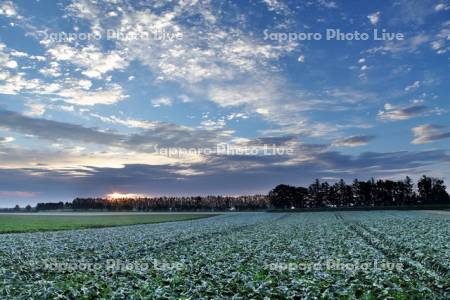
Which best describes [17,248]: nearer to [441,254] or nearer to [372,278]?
[372,278]

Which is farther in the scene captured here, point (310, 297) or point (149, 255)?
point (149, 255)

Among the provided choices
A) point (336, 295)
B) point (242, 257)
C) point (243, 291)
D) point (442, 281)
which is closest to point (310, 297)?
point (336, 295)

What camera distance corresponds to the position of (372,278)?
15.6m

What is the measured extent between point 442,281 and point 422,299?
349 centimetres

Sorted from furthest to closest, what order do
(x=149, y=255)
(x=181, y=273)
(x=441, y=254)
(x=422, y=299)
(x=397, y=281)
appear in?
1. (x=149, y=255)
2. (x=441, y=254)
3. (x=181, y=273)
4. (x=397, y=281)
5. (x=422, y=299)

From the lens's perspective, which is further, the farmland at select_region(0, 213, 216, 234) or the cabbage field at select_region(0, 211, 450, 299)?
the farmland at select_region(0, 213, 216, 234)

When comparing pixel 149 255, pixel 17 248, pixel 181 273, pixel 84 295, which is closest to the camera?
pixel 84 295

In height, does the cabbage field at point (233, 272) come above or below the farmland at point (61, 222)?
above

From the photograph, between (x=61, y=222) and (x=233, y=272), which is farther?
(x=61, y=222)

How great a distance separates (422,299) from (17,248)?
27.3 m

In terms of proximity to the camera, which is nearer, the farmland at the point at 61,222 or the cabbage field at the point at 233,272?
the cabbage field at the point at 233,272

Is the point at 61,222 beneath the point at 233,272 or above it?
beneath

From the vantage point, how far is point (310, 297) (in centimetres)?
1311

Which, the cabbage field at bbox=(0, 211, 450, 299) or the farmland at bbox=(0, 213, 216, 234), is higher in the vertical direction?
the cabbage field at bbox=(0, 211, 450, 299)
